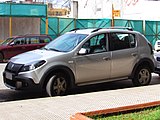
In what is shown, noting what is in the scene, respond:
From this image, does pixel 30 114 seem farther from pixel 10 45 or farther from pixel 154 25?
pixel 154 25

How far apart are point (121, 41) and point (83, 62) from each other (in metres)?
1.57

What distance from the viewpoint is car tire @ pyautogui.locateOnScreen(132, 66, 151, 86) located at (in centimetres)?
1004

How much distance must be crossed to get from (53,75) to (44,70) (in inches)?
11.4

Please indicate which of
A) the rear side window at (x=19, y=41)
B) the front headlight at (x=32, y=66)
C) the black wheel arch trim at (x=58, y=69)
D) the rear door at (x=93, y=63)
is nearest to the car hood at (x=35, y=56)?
the front headlight at (x=32, y=66)

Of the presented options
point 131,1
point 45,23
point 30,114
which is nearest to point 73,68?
point 30,114

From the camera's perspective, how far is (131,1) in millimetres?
38500

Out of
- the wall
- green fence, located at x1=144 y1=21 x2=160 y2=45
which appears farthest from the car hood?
green fence, located at x1=144 y1=21 x2=160 y2=45

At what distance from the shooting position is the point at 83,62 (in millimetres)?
8891

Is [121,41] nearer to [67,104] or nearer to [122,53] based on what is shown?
[122,53]

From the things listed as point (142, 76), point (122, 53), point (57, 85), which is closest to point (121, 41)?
point (122, 53)

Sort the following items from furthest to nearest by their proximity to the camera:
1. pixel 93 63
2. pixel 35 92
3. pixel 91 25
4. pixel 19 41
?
pixel 91 25 < pixel 19 41 < pixel 35 92 < pixel 93 63

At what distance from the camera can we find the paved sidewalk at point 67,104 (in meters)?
6.50

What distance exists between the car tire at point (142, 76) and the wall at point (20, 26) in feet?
65.7

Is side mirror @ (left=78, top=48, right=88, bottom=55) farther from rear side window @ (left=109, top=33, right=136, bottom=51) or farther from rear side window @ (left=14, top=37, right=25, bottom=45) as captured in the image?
rear side window @ (left=14, top=37, right=25, bottom=45)
